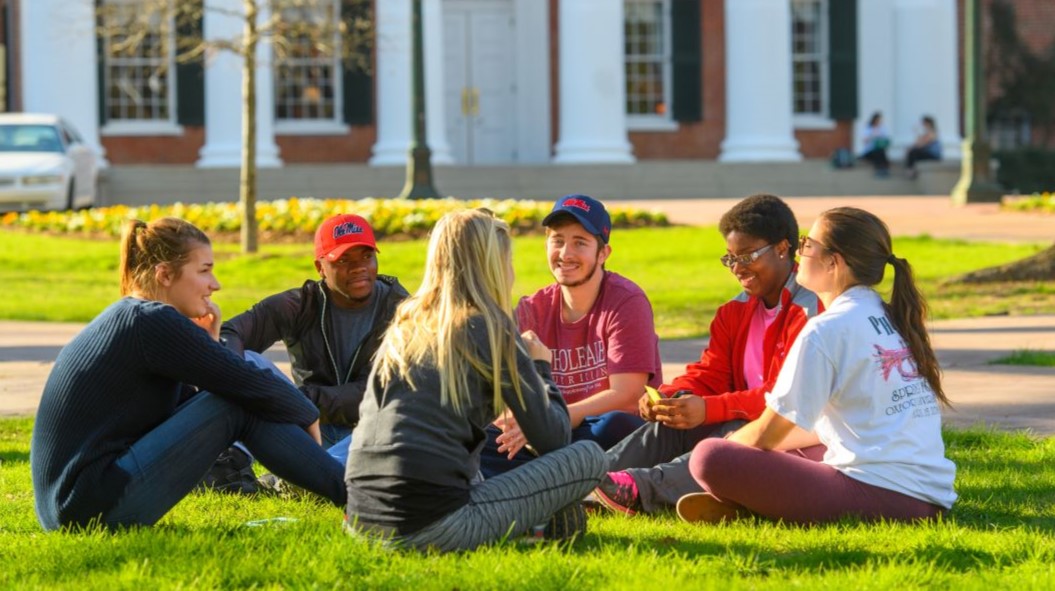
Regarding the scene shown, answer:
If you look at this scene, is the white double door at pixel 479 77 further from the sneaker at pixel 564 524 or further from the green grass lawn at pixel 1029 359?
the sneaker at pixel 564 524

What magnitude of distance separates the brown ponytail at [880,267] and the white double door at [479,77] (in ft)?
83.1

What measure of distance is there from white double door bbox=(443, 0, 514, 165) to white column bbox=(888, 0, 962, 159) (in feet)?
22.9

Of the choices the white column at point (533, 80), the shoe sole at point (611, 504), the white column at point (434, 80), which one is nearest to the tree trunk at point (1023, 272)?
the shoe sole at point (611, 504)

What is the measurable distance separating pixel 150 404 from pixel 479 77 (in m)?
25.7

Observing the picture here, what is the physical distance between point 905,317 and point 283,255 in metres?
12.9

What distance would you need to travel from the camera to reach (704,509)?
5.74m

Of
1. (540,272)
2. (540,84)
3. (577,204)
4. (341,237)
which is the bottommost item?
(540,272)

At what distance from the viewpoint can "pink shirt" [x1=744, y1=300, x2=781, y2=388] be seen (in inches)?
241

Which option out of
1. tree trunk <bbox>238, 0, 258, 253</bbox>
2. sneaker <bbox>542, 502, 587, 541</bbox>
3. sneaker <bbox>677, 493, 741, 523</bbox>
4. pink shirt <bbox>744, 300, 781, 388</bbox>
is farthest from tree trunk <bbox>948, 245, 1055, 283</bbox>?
sneaker <bbox>542, 502, 587, 541</bbox>

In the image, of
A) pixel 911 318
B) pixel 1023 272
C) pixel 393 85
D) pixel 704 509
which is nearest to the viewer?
pixel 911 318

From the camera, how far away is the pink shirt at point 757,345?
6109mm

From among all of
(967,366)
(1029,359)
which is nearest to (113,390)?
(967,366)

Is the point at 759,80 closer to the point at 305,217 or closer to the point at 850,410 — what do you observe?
the point at 305,217

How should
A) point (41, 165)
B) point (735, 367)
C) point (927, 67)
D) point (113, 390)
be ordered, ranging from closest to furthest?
point (113, 390) < point (735, 367) < point (41, 165) < point (927, 67)
